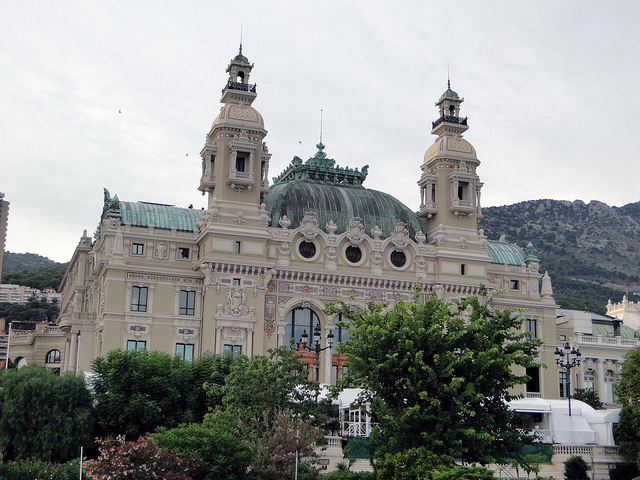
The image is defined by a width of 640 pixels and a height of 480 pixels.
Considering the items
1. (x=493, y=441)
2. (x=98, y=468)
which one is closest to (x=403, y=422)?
(x=493, y=441)

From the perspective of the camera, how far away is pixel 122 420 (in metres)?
51.7

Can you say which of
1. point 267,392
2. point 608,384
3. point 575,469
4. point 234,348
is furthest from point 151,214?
point 608,384

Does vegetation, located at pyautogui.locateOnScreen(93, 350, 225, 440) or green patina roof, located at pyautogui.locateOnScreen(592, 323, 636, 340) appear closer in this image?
vegetation, located at pyautogui.locateOnScreen(93, 350, 225, 440)

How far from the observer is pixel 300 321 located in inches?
3041

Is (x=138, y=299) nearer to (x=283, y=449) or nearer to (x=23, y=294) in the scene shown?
(x=283, y=449)

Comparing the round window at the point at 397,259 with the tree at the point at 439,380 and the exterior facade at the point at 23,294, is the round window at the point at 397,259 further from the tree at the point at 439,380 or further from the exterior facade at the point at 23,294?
the exterior facade at the point at 23,294

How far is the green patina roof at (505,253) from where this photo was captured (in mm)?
88938

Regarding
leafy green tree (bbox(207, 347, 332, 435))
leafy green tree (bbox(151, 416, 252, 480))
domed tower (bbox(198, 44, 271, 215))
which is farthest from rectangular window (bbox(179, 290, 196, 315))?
leafy green tree (bbox(151, 416, 252, 480))

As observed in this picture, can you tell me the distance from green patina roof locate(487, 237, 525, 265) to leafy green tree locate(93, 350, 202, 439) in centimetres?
4179

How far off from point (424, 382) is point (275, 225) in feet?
118

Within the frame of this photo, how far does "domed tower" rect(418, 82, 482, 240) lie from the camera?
84062 mm

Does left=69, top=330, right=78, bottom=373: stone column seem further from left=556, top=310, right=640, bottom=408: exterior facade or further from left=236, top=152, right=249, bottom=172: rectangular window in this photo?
left=556, top=310, right=640, bottom=408: exterior facade

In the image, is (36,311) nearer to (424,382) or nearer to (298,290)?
(298,290)

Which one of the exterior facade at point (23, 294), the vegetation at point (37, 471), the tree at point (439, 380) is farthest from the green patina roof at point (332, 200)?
the exterior facade at point (23, 294)
